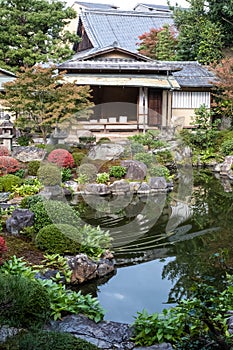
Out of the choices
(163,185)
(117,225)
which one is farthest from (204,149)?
(117,225)

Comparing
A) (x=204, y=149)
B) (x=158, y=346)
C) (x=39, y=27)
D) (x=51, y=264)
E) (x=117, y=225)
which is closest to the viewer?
(x=158, y=346)

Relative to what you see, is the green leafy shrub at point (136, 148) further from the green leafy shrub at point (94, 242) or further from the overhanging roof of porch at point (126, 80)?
the green leafy shrub at point (94, 242)

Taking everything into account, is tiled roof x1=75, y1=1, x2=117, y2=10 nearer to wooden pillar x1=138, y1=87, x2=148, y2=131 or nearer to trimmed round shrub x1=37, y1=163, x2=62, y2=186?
wooden pillar x1=138, y1=87, x2=148, y2=131

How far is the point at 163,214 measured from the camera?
1229cm

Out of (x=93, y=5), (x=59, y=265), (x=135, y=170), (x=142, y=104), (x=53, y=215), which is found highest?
(x=93, y=5)

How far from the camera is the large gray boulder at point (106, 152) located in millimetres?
17016

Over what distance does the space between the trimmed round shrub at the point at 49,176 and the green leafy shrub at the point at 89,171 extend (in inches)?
46.0

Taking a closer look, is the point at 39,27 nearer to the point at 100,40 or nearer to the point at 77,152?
the point at 100,40

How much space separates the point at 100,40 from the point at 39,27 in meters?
4.82

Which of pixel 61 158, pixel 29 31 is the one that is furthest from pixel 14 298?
pixel 29 31

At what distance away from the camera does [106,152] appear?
17.1 m

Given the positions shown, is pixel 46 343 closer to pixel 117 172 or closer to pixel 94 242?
pixel 94 242

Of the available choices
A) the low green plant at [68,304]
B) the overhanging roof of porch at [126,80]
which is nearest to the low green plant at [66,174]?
the overhanging roof of porch at [126,80]

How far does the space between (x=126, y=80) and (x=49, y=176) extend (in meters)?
8.80
